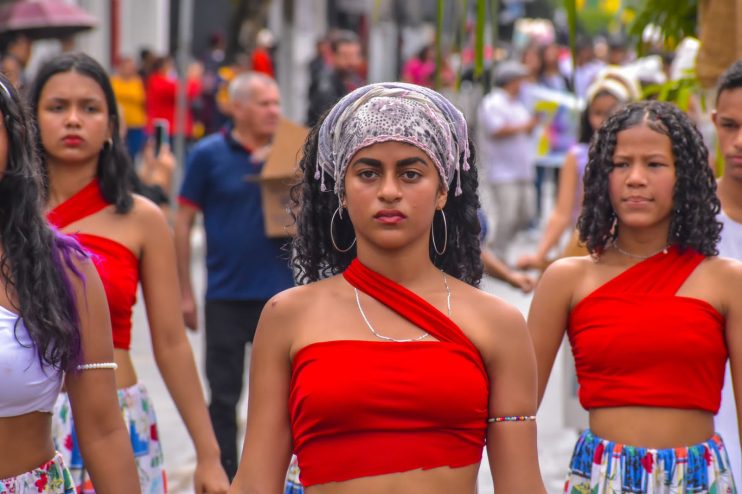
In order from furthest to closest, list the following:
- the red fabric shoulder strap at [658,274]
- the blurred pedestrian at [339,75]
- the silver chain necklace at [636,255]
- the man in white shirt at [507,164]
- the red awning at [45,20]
A: the red awning at [45,20]
the man in white shirt at [507,164]
the blurred pedestrian at [339,75]
the silver chain necklace at [636,255]
the red fabric shoulder strap at [658,274]

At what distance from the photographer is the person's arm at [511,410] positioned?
3.45m

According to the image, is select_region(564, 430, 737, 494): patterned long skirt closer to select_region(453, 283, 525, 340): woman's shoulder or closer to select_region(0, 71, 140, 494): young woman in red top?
select_region(453, 283, 525, 340): woman's shoulder

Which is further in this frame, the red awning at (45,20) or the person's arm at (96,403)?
the red awning at (45,20)

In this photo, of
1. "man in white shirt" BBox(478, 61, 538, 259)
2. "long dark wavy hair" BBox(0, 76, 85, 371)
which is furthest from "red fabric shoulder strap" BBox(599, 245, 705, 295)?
"man in white shirt" BBox(478, 61, 538, 259)

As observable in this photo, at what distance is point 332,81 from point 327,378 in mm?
8981

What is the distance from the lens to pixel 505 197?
16344 mm

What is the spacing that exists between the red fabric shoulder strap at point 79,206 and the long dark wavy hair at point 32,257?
1.45 meters

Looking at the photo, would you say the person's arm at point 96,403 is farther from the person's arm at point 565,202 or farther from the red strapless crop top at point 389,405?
the person's arm at point 565,202

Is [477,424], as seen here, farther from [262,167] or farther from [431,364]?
[262,167]

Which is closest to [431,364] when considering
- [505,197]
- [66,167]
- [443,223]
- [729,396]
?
[443,223]

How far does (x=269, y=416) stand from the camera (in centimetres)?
349

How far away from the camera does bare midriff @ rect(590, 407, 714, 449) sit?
4422 millimetres

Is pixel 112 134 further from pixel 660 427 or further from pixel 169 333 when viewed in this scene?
pixel 660 427

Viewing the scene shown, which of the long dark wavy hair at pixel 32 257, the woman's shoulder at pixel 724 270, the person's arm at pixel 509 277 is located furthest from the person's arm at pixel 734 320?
the person's arm at pixel 509 277
